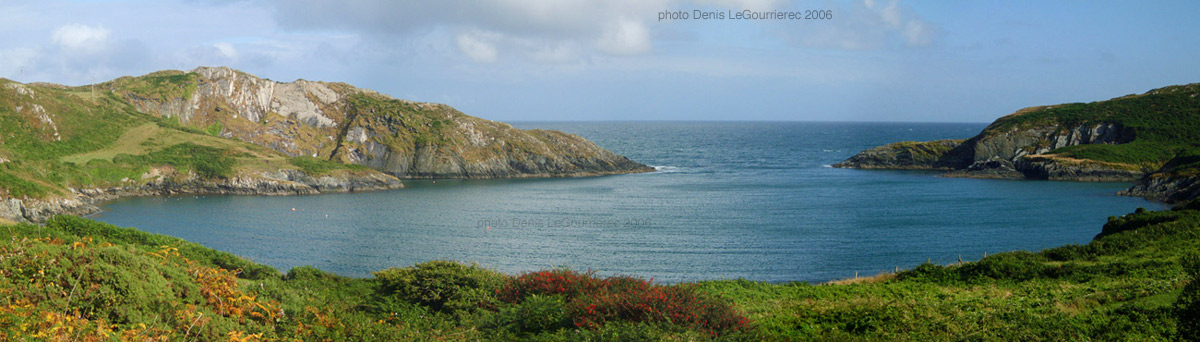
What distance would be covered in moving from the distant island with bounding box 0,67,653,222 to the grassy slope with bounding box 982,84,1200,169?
59.4m

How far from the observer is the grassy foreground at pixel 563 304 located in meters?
9.91

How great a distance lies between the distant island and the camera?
258 ft

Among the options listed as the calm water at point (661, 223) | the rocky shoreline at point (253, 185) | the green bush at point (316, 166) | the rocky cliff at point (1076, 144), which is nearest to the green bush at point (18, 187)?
the rocky shoreline at point (253, 185)

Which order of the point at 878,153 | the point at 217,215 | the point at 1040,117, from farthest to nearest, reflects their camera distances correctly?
1. the point at 878,153
2. the point at 1040,117
3. the point at 217,215

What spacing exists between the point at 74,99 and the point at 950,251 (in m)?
103

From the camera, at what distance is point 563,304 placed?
14.0 metres

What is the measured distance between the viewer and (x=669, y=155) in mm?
149625

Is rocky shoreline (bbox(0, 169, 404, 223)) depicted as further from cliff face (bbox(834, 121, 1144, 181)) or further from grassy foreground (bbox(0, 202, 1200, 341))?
cliff face (bbox(834, 121, 1144, 181))

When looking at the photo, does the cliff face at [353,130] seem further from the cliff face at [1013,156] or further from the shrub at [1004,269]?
the shrub at [1004,269]

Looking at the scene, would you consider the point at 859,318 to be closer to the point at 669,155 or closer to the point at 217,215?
the point at 217,215

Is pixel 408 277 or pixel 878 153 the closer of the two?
pixel 408 277

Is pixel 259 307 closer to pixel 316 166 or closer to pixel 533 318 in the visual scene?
pixel 533 318

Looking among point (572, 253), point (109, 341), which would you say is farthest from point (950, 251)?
point (109, 341)

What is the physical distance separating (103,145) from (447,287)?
8713 centimetres
